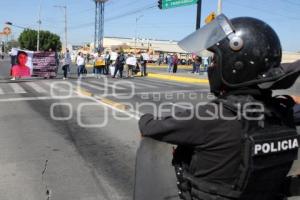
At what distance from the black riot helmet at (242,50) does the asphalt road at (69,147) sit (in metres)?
0.72

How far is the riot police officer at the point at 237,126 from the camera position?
2.15 metres

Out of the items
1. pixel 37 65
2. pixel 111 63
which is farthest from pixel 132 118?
pixel 111 63

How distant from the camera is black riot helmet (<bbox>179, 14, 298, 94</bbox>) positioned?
222cm

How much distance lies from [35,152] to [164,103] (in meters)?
8.14

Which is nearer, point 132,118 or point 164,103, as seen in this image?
point 132,118

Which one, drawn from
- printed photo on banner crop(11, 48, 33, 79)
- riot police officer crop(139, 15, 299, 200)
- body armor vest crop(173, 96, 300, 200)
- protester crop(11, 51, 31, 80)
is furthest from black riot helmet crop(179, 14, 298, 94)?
protester crop(11, 51, 31, 80)

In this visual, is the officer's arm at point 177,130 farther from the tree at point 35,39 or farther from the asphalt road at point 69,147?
the tree at point 35,39

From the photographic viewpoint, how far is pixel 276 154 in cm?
218

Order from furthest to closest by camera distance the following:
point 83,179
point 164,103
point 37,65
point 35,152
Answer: point 37,65, point 164,103, point 35,152, point 83,179

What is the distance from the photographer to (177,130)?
7.16 ft

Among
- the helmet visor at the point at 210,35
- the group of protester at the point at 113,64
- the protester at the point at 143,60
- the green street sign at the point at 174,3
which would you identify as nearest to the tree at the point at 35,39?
the green street sign at the point at 174,3

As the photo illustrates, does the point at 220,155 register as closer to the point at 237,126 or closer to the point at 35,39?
the point at 237,126

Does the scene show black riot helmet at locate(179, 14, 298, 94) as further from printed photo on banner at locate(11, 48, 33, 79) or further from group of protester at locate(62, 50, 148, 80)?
group of protester at locate(62, 50, 148, 80)

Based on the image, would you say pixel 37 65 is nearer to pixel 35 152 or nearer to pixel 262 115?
pixel 35 152
